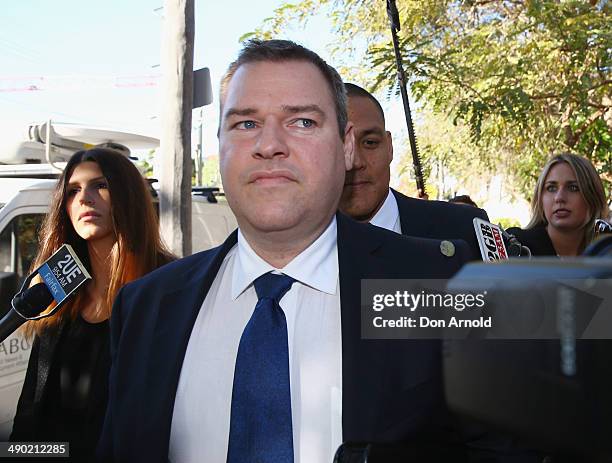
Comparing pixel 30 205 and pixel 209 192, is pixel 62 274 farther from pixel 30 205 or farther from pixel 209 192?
pixel 209 192

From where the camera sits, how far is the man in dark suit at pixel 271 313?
4.78 ft

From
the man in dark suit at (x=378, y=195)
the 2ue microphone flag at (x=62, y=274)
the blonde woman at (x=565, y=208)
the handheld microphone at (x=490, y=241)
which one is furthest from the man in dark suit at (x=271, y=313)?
the blonde woman at (x=565, y=208)

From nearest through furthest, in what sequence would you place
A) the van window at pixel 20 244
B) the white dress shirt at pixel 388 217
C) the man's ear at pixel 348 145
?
the man's ear at pixel 348 145 → the white dress shirt at pixel 388 217 → the van window at pixel 20 244

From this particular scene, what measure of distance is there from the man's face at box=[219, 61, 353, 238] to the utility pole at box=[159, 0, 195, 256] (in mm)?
3210

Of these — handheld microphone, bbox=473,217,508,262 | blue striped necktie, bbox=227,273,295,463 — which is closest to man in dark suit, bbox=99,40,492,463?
blue striped necktie, bbox=227,273,295,463

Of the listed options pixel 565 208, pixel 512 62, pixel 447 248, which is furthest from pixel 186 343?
pixel 512 62

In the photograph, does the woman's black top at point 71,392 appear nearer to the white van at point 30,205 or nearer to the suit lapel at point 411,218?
the white van at point 30,205

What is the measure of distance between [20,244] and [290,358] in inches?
145

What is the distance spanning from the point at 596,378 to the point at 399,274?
107cm

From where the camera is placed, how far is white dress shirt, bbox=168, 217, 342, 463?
151 centimetres

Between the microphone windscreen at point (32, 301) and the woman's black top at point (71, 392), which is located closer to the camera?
the microphone windscreen at point (32, 301)

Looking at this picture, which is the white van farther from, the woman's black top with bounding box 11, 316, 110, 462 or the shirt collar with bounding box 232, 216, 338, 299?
the shirt collar with bounding box 232, 216, 338, 299

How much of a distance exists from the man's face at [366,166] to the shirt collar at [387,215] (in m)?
0.02

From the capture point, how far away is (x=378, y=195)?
9.48 feet
